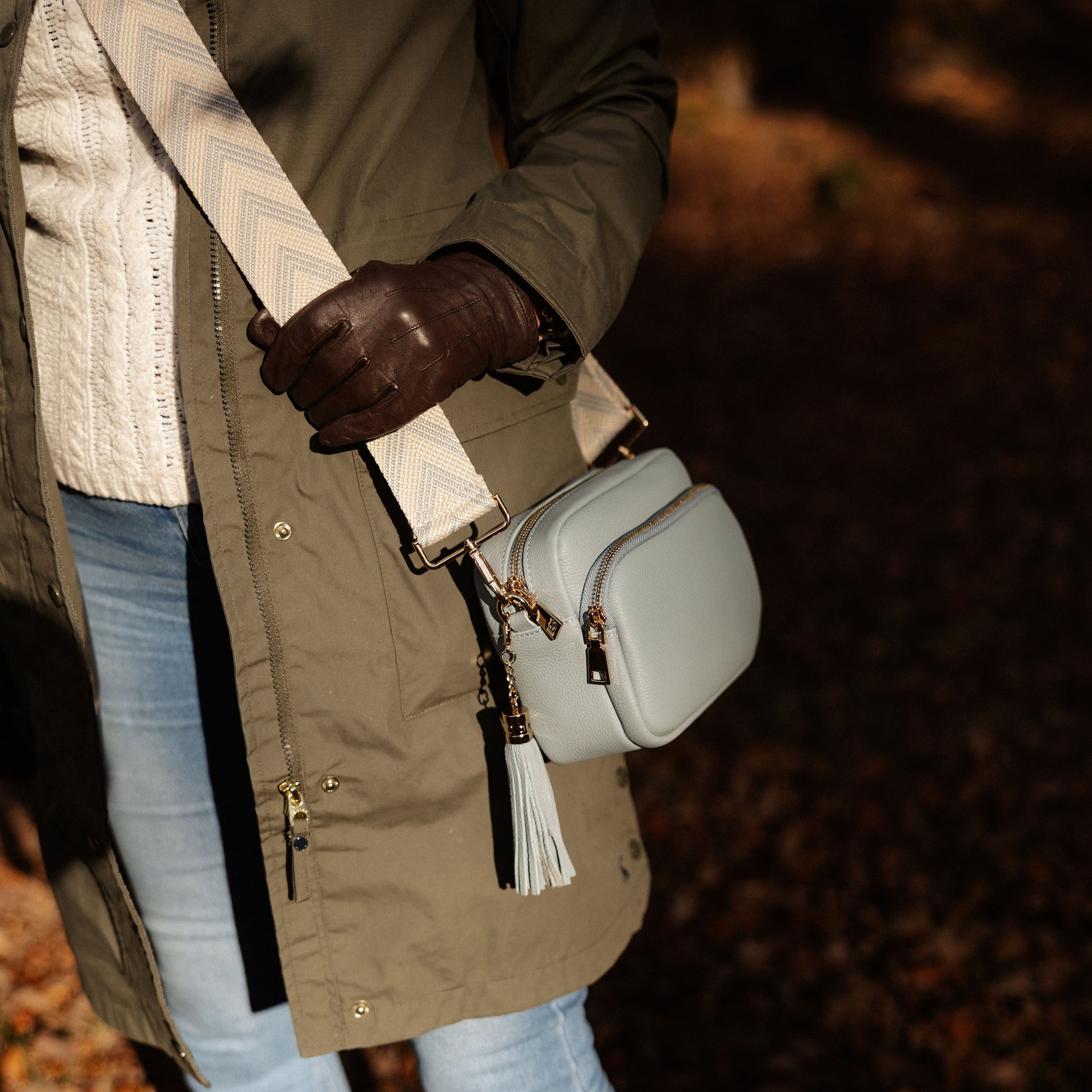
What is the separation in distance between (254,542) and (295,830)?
364mm

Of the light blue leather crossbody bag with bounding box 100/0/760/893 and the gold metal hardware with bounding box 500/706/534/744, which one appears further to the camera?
the gold metal hardware with bounding box 500/706/534/744

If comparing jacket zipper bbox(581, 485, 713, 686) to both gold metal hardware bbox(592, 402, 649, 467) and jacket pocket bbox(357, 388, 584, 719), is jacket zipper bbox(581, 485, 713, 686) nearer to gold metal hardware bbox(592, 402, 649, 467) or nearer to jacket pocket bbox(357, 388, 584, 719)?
jacket pocket bbox(357, 388, 584, 719)

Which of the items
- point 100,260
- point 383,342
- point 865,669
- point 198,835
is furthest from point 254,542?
point 865,669

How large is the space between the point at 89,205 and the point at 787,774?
3.05m

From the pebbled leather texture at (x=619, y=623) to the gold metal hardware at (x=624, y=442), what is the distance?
0.21m

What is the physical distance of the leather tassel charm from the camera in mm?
1192

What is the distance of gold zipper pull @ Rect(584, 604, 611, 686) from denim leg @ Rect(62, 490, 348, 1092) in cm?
54

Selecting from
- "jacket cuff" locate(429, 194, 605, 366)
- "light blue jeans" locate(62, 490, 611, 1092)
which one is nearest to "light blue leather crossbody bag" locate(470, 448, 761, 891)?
"jacket cuff" locate(429, 194, 605, 366)

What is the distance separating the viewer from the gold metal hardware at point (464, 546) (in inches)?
44.9

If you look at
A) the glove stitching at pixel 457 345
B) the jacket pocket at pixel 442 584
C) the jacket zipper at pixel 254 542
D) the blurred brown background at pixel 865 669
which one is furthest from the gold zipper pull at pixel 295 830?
the blurred brown background at pixel 865 669

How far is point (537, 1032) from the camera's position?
1330 millimetres

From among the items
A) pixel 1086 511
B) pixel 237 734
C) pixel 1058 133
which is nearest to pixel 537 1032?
pixel 237 734

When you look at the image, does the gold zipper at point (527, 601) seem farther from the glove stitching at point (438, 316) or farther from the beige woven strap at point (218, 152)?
the beige woven strap at point (218, 152)

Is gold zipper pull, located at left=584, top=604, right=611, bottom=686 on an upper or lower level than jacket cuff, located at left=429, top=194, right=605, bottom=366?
lower
